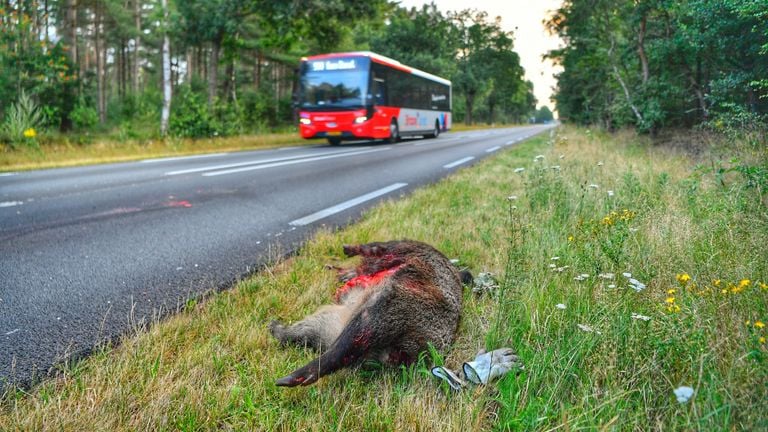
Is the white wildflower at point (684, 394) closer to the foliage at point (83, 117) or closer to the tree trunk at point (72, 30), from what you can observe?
the foliage at point (83, 117)

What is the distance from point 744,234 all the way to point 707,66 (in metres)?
9.37

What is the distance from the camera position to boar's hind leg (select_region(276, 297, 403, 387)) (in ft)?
5.48

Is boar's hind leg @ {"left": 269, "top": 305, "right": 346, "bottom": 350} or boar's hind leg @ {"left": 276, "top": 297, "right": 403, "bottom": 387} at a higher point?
boar's hind leg @ {"left": 276, "top": 297, "right": 403, "bottom": 387}

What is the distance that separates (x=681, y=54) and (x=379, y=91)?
9.56 m

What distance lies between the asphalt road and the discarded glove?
60.9 inches

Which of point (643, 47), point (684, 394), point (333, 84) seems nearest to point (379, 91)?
point (333, 84)

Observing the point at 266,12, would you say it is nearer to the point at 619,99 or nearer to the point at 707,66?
the point at 619,99

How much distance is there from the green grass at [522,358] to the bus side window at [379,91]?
1445 cm

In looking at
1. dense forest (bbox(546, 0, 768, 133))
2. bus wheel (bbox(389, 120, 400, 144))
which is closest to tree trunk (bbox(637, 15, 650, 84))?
dense forest (bbox(546, 0, 768, 133))

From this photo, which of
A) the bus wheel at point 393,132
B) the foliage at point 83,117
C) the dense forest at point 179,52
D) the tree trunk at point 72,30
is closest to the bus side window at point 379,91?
the bus wheel at point 393,132

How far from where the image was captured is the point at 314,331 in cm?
220

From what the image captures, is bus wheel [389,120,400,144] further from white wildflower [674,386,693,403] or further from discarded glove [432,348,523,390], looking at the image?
white wildflower [674,386,693,403]

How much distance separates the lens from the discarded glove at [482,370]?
1831 mm

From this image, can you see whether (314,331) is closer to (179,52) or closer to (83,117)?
(83,117)
